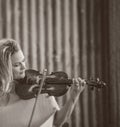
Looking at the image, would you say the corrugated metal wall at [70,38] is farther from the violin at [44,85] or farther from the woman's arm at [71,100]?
the woman's arm at [71,100]

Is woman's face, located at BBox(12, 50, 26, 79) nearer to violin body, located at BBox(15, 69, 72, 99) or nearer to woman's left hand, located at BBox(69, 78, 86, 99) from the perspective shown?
violin body, located at BBox(15, 69, 72, 99)

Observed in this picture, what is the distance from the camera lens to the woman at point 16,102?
88.9 inches

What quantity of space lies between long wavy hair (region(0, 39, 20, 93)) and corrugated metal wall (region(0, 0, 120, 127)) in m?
0.72

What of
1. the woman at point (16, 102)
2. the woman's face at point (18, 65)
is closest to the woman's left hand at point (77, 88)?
the woman at point (16, 102)

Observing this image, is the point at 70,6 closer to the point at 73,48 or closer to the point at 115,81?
the point at 73,48

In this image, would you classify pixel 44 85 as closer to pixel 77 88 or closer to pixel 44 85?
pixel 44 85

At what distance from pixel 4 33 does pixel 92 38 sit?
75 centimetres

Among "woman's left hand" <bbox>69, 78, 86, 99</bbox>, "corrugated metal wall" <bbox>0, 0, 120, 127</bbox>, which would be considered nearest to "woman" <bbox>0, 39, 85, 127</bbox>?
"woman's left hand" <bbox>69, 78, 86, 99</bbox>

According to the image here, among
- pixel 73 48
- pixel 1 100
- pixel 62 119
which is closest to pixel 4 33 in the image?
pixel 73 48

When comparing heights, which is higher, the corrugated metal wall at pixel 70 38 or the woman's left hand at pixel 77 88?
the corrugated metal wall at pixel 70 38

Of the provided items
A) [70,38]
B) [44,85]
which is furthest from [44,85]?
[70,38]

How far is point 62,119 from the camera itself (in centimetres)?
224

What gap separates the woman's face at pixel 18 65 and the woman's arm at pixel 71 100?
1.02ft

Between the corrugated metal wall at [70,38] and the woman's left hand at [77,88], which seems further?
the corrugated metal wall at [70,38]
